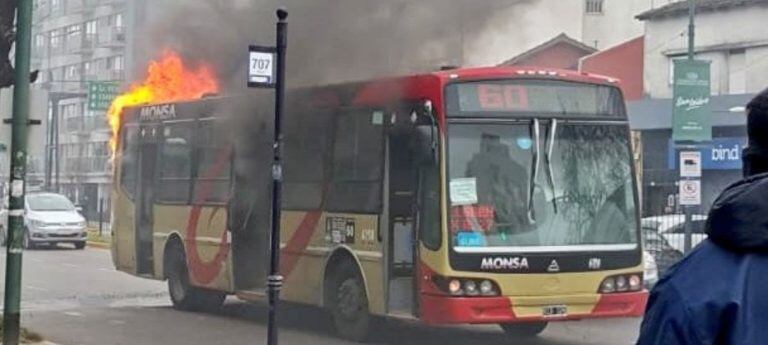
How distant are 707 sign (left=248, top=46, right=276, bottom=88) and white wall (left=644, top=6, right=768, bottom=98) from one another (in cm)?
2406

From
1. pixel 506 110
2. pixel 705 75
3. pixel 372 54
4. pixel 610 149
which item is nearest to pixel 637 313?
pixel 610 149

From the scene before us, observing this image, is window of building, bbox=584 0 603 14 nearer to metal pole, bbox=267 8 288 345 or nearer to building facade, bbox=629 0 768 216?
building facade, bbox=629 0 768 216

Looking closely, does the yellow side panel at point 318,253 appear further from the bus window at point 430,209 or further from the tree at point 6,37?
the tree at point 6,37

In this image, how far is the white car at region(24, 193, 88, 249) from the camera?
107 feet

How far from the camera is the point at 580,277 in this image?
11906 millimetres

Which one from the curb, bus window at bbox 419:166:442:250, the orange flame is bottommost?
the curb

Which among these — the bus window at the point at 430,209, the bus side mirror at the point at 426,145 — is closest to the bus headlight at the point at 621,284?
the bus window at the point at 430,209

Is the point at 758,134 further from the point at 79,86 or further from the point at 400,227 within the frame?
the point at 79,86

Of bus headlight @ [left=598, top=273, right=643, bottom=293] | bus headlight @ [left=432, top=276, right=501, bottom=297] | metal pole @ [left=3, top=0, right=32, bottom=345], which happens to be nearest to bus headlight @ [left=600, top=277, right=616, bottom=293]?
bus headlight @ [left=598, top=273, right=643, bottom=293]

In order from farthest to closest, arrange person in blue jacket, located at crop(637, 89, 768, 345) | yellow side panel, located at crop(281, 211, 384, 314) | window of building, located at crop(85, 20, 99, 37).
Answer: window of building, located at crop(85, 20, 99, 37) < yellow side panel, located at crop(281, 211, 384, 314) < person in blue jacket, located at crop(637, 89, 768, 345)

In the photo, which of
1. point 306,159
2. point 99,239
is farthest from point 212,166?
point 99,239

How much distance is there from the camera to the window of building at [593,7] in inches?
1849

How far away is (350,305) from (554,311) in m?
2.29

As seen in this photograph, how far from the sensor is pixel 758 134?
222cm
